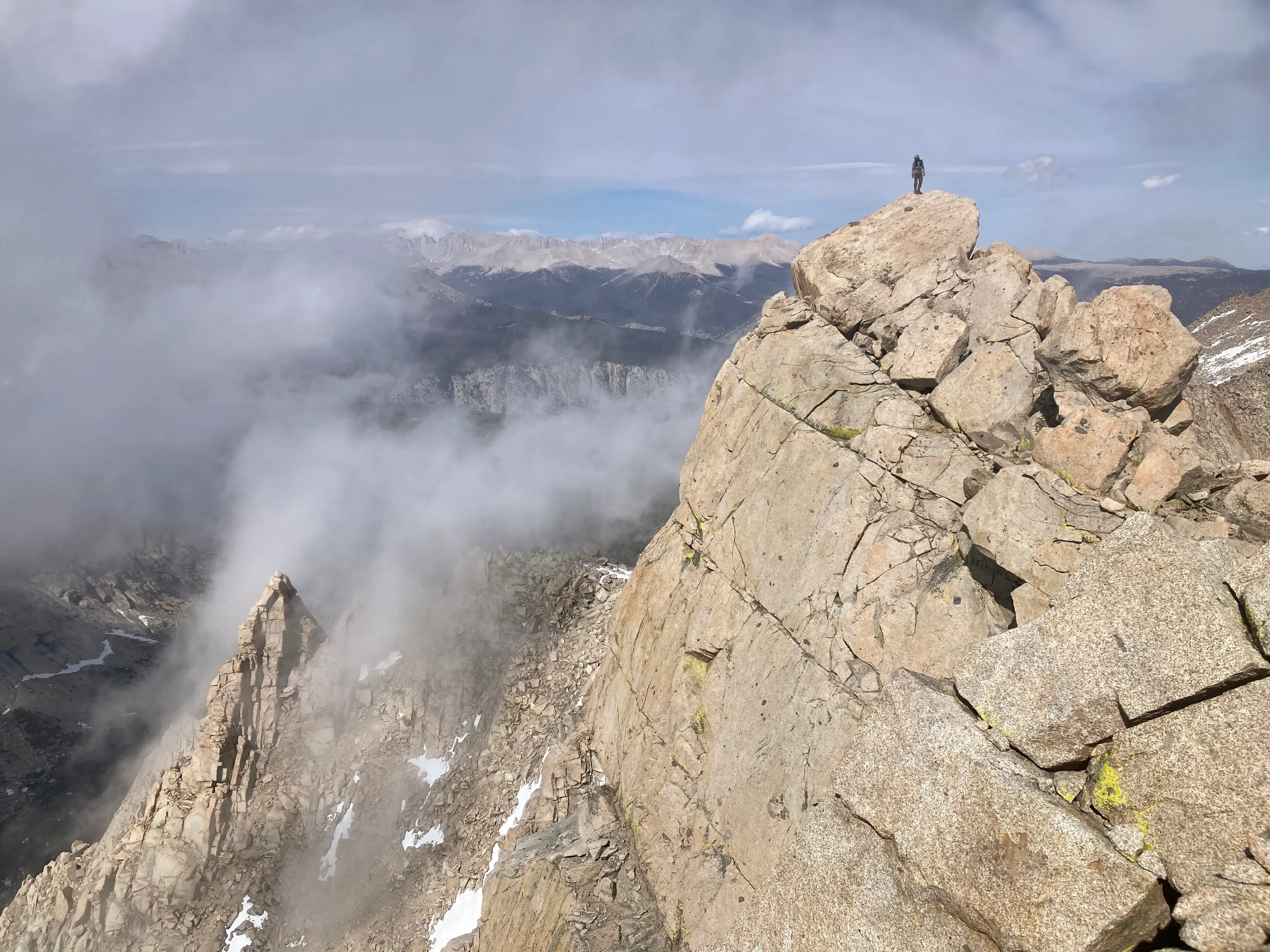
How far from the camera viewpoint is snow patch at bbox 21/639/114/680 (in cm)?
16512

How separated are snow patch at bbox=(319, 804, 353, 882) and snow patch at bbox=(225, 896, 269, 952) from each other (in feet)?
15.0

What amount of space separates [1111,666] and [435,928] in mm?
43213

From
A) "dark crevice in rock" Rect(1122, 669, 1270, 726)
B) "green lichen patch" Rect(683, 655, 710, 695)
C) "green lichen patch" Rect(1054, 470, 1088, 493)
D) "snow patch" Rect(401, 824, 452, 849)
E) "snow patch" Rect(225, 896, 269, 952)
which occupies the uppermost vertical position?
"green lichen patch" Rect(1054, 470, 1088, 493)

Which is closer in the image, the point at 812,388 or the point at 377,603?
the point at 812,388

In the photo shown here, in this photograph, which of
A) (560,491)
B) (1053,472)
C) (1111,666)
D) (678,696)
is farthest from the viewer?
(560,491)

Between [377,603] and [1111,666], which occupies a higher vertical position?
[1111,666]

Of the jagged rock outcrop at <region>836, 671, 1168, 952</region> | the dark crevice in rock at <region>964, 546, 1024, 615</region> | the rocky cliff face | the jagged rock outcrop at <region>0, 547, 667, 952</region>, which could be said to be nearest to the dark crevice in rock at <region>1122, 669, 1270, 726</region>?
the jagged rock outcrop at <region>836, 671, 1168, 952</region>

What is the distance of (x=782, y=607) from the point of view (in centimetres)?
→ 2541

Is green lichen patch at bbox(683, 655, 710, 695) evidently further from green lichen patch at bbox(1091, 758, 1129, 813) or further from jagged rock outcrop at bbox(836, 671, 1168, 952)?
green lichen patch at bbox(1091, 758, 1129, 813)

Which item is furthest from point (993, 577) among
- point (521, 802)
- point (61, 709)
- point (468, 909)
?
point (61, 709)

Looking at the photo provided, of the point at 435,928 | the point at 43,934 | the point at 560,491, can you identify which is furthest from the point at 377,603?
the point at 560,491

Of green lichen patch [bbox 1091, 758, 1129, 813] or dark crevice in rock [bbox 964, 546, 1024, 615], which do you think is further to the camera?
dark crevice in rock [bbox 964, 546, 1024, 615]

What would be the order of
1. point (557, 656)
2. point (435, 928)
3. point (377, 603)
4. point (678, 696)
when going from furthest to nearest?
point (377, 603) < point (557, 656) < point (435, 928) < point (678, 696)

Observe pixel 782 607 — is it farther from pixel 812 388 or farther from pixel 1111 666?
pixel 1111 666
